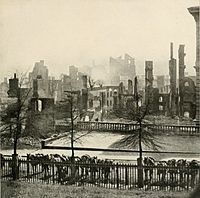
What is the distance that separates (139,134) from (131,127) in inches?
1.8

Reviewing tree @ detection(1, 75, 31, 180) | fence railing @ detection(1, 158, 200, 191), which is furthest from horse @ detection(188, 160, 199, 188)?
tree @ detection(1, 75, 31, 180)

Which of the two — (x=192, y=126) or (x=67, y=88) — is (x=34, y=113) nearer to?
(x=67, y=88)

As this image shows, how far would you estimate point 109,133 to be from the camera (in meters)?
1.96

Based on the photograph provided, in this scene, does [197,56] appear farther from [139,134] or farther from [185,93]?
[139,134]

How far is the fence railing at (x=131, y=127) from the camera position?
1.84m

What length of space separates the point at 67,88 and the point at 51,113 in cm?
14

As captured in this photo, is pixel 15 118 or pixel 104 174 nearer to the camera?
pixel 104 174

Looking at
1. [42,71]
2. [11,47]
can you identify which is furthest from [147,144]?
[11,47]

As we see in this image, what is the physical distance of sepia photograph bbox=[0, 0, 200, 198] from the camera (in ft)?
6.08

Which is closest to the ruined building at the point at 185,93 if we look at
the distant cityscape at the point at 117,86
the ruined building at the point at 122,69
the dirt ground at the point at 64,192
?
the distant cityscape at the point at 117,86

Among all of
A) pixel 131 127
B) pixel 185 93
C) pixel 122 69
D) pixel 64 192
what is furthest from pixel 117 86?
pixel 64 192

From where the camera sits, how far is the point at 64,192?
79.0 inches

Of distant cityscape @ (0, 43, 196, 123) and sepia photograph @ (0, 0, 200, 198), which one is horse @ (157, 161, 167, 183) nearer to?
sepia photograph @ (0, 0, 200, 198)

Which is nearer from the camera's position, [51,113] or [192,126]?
[192,126]
